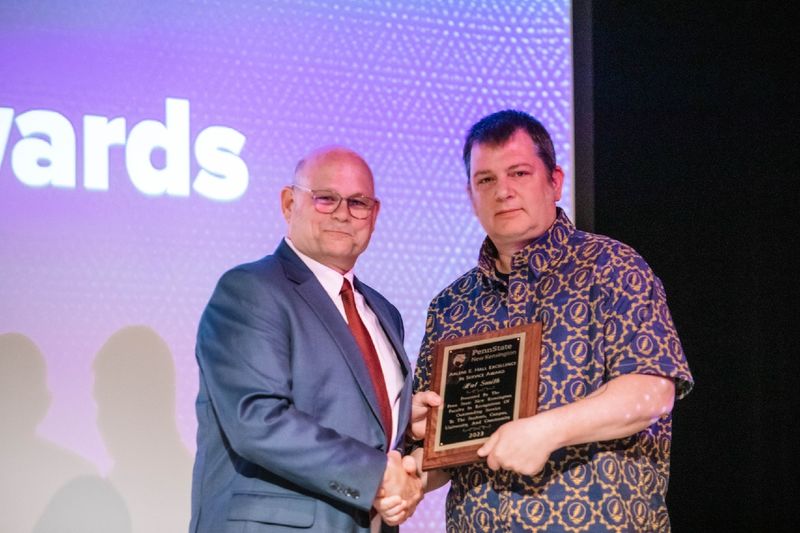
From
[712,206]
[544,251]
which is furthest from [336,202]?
[712,206]

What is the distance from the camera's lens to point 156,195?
12.3 feet

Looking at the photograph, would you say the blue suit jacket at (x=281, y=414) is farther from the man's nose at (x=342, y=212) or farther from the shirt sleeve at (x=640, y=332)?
the shirt sleeve at (x=640, y=332)

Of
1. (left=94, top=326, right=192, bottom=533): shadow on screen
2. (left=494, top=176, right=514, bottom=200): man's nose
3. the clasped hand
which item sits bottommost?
the clasped hand

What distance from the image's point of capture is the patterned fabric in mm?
2578

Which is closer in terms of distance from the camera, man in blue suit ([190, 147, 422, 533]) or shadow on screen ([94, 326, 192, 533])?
man in blue suit ([190, 147, 422, 533])

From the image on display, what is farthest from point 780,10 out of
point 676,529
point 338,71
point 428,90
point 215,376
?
point 215,376

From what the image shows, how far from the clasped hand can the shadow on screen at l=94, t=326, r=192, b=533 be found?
123 cm

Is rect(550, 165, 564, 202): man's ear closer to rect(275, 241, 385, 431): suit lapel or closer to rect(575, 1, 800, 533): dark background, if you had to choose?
rect(275, 241, 385, 431): suit lapel

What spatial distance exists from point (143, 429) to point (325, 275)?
1.15 metres

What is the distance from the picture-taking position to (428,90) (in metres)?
4.26

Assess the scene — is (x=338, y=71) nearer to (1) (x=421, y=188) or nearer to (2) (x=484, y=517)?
(1) (x=421, y=188)

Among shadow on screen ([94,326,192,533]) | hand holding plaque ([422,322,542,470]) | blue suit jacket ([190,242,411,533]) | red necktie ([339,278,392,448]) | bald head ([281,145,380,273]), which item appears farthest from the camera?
shadow on screen ([94,326,192,533])

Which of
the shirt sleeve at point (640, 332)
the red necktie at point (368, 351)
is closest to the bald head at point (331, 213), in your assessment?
the red necktie at point (368, 351)

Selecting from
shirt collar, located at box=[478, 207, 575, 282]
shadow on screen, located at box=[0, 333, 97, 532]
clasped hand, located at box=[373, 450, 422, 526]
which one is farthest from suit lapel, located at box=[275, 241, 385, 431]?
shadow on screen, located at box=[0, 333, 97, 532]
